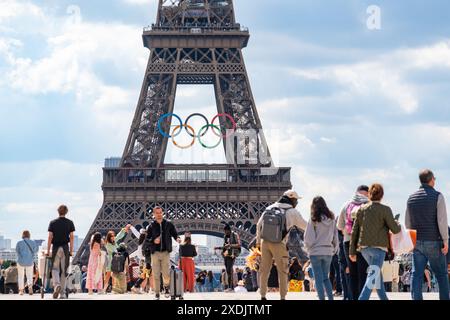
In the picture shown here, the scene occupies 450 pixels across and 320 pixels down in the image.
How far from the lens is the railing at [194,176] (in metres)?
79.2

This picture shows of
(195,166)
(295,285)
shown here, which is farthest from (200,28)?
(295,285)

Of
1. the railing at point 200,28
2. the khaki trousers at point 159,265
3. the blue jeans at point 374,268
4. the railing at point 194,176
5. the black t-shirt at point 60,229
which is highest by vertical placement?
the railing at point 200,28

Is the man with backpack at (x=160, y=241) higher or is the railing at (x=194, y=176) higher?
the railing at (x=194, y=176)

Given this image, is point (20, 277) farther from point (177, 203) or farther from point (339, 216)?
point (177, 203)

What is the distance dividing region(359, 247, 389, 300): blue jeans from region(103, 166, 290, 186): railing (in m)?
61.0

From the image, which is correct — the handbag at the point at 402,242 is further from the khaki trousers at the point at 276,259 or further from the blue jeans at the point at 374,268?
the khaki trousers at the point at 276,259

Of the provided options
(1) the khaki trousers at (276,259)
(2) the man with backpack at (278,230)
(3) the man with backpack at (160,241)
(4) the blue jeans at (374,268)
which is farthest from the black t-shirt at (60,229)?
(4) the blue jeans at (374,268)

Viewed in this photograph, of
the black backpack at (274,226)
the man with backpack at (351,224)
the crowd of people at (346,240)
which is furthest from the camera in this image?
the black backpack at (274,226)

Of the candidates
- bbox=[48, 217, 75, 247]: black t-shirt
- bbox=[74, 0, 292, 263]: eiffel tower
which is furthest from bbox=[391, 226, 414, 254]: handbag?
bbox=[74, 0, 292, 263]: eiffel tower

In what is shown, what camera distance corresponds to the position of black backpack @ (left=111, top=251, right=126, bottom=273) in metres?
30.5

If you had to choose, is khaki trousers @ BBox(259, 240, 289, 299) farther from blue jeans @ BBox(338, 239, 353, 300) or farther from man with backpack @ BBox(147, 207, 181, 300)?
man with backpack @ BBox(147, 207, 181, 300)

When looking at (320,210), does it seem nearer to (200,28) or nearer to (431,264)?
(431,264)

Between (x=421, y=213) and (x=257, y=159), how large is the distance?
62.5m
